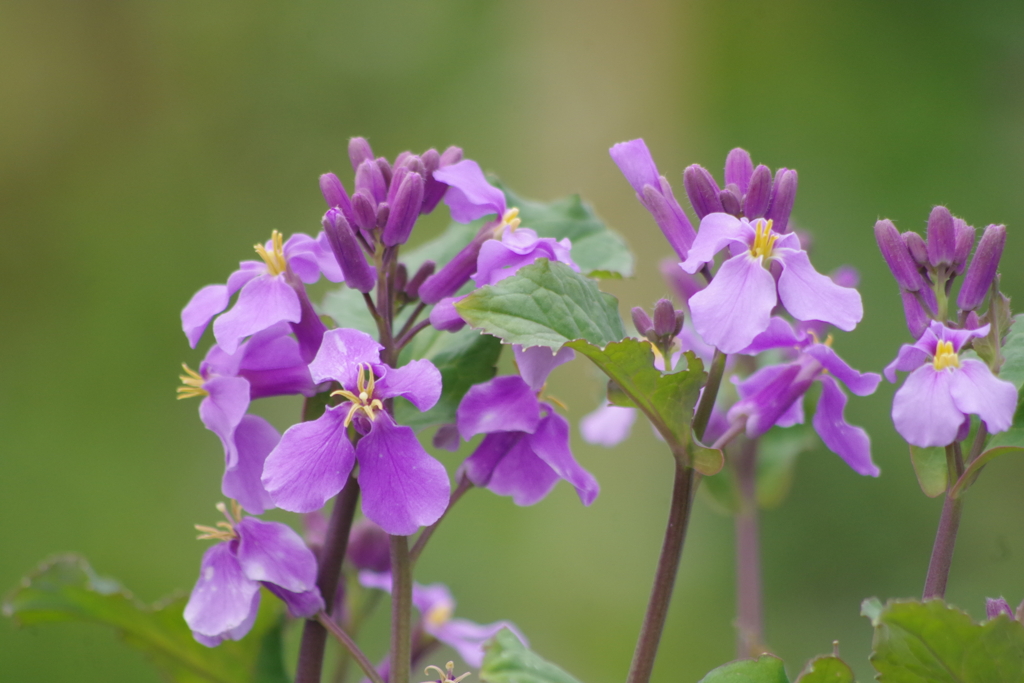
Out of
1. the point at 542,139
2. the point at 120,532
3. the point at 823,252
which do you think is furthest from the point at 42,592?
the point at 542,139

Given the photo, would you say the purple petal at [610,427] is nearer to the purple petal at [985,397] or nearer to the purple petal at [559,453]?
the purple petal at [559,453]

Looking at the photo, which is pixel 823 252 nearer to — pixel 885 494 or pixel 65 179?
pixel 885 494

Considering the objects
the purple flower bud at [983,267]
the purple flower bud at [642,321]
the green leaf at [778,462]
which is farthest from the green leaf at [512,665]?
the green leaf at [778,462]

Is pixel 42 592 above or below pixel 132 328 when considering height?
below

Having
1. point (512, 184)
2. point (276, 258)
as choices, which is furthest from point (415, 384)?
point (512, 184)

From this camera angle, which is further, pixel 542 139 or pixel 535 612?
pixel 542 139

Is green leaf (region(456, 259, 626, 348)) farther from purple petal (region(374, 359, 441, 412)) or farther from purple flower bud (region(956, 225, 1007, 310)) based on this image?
purple flower bud (region(956, 225, 1007, 310))
